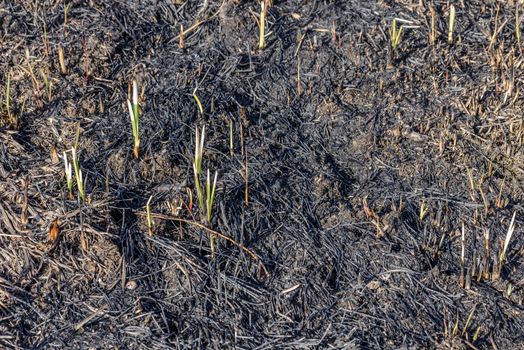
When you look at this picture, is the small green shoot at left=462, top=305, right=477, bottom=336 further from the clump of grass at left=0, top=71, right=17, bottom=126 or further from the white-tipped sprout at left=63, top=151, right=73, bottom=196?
the clump of grass at left=0, top=71, right=17, bottom=126

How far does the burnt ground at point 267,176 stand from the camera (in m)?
2.77

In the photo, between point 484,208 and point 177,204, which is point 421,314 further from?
point 177,204

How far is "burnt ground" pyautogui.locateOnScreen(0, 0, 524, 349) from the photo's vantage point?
277 cm

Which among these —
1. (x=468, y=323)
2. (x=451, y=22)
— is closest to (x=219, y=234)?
(x=468, y=323)

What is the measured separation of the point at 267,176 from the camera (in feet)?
10.4

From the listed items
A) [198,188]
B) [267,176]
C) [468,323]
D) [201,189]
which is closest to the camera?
[468,323]

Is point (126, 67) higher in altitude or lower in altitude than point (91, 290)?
higher

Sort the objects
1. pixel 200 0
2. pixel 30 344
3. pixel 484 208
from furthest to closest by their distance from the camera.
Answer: pixel 200 0 → pixel 484 208 → pixel 30 344

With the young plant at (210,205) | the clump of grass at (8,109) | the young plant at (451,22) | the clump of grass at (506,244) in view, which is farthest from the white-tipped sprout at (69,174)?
the young plant at (451,22)

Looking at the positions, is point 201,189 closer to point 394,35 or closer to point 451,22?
point 394,35

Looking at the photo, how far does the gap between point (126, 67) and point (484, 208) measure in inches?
74.3

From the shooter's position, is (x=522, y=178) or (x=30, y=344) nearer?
(x=30, y=344)

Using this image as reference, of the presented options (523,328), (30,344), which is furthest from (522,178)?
(30,344)

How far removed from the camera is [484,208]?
314 centimetres
